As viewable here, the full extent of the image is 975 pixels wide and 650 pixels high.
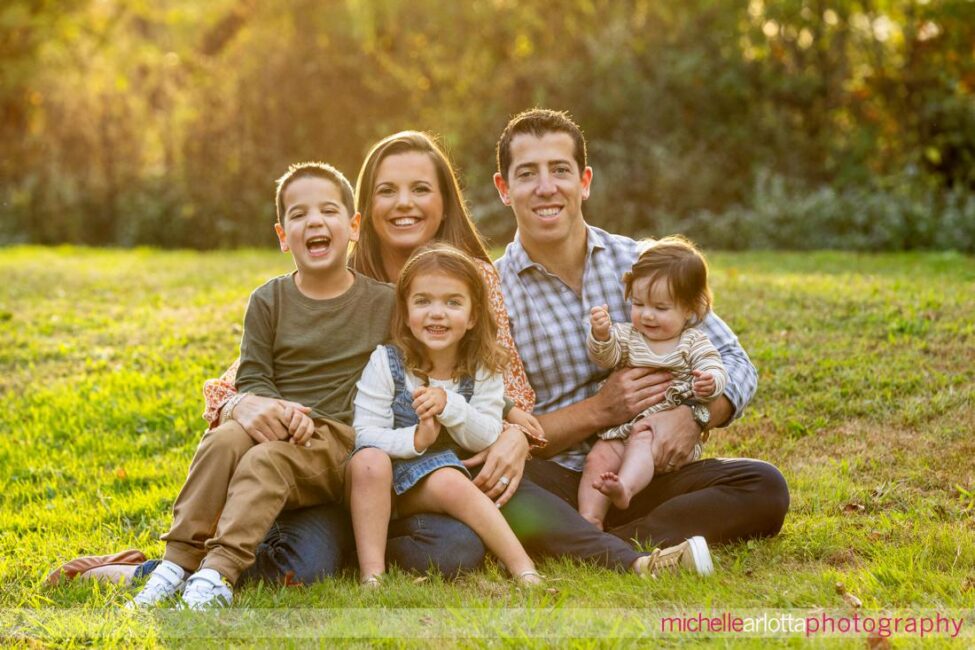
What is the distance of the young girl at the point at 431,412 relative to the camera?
12.9 feet

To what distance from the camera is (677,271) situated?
14.3 ft

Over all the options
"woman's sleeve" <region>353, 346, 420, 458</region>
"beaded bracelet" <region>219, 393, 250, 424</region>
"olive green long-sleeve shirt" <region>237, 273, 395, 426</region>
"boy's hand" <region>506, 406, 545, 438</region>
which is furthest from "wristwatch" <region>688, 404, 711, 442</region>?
"beaded bracelet" <region>219, 393, 250, 424</region>

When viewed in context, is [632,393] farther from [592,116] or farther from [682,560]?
[592,116]

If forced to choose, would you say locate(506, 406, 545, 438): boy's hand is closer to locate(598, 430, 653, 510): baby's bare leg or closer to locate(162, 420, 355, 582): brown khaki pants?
locate(598, 430, 653, 510): baby's bare leg

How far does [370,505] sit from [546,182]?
1551 millimetres

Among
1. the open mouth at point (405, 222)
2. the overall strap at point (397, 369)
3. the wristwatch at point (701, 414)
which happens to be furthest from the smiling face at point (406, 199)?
the wristwatch at point (701, 414)

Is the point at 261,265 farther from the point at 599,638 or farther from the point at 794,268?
the point at 599,638

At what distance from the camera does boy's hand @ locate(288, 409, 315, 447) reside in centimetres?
385

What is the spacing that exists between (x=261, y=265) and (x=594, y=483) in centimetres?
826

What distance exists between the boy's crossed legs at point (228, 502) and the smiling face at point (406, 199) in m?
1.03

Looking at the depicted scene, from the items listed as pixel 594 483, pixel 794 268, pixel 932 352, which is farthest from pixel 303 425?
pixel 794 268

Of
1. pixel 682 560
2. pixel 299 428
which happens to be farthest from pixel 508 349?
pixel 682 560

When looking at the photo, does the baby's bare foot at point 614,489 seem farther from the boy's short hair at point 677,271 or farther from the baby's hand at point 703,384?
the boy's short hair at point 677,271

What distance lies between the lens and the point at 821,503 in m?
4.73
